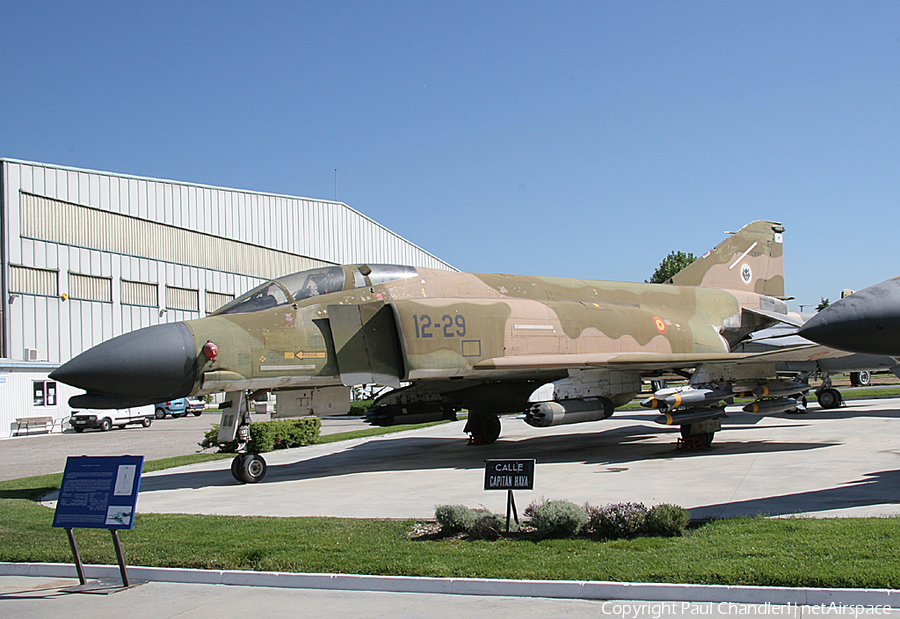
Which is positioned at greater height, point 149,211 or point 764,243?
point 149,211

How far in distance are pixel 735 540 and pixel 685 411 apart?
24.3 feet

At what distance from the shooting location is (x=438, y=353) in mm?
12086

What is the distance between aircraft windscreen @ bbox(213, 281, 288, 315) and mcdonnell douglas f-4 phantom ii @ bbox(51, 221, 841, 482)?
25 millimetres

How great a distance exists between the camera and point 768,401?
13.9 m

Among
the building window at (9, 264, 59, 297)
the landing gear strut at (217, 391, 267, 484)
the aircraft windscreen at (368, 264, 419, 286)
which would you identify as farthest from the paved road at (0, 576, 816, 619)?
the building window at (9, 264, 59, 297)

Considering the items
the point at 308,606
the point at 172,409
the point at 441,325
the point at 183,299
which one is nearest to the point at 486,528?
the point at 308,606

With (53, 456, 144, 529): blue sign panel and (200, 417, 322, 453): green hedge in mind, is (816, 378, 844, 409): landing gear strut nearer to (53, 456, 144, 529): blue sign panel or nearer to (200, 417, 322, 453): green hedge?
(200, 417, 322, 453): green hedge

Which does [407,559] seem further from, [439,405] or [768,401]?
[768,401]

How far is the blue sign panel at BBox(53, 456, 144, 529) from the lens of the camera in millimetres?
5938

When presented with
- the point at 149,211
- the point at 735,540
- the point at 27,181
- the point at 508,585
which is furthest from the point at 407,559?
the point at 149,211

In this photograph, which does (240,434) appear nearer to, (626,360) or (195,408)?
(626,360)

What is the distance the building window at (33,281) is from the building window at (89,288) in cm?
79

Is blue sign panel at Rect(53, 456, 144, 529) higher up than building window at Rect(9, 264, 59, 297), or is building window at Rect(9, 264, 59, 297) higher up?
building window at Rect(9, 264, 59, 297)

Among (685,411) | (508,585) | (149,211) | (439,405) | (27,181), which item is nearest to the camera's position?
(508,585)
